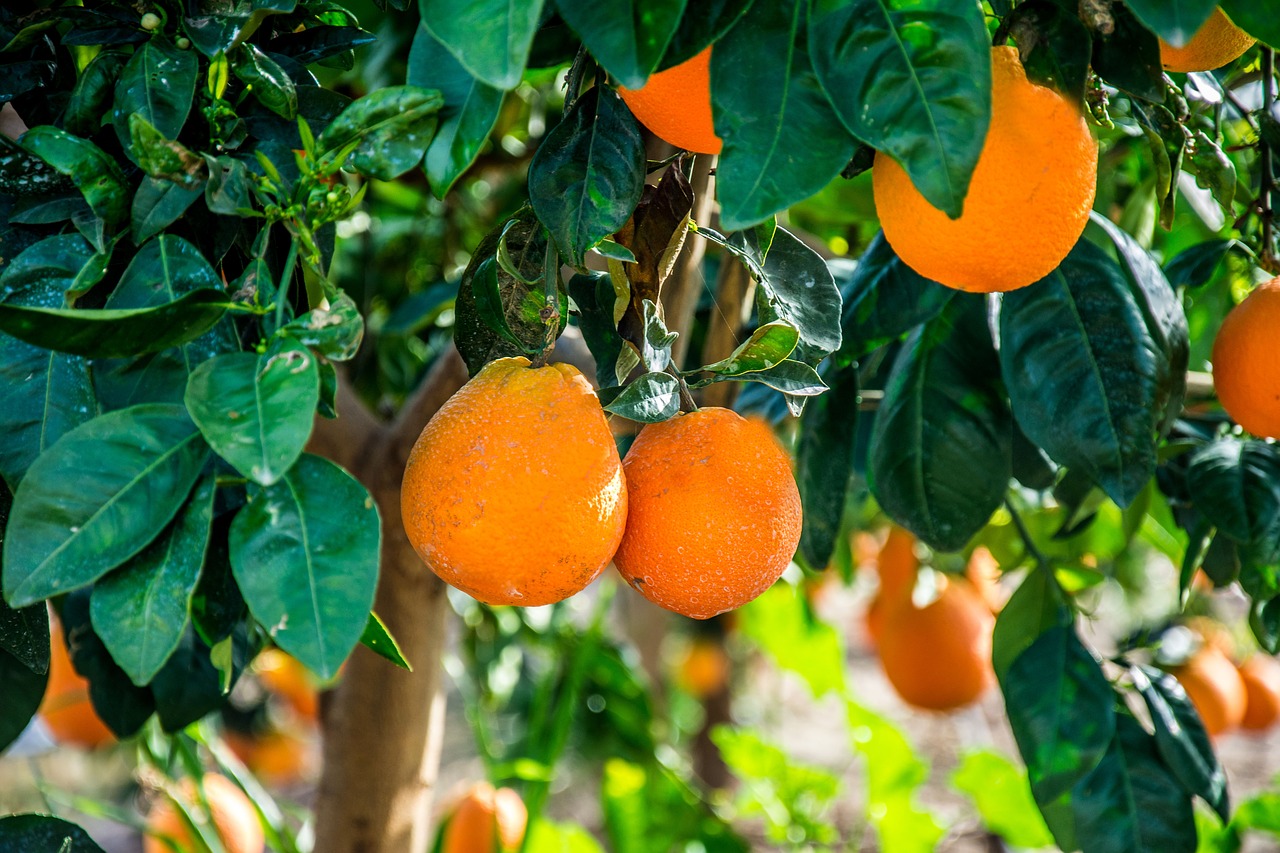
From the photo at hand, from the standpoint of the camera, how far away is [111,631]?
1.07 ft

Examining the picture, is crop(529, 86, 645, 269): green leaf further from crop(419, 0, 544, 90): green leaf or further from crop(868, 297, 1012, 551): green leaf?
crop(868, 297, 1012, 551): green leaf

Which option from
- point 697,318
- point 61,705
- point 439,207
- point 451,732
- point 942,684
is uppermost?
point 697,318

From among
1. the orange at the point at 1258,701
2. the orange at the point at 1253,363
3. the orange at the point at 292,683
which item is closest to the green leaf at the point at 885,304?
the orange at the point at 1253,363

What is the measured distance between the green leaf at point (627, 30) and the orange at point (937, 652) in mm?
1026

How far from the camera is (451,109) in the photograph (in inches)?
14.3

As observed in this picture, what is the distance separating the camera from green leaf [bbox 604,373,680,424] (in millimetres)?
409

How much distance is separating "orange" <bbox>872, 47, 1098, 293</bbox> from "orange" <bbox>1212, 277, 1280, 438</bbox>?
0.23 metres

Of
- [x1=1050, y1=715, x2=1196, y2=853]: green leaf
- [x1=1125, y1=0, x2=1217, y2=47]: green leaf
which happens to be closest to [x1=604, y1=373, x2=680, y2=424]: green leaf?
[x1=1125, y1=0, x2=1217, y2=47]: green leaf

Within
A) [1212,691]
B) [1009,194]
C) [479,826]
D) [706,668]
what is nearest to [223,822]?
[479,826]

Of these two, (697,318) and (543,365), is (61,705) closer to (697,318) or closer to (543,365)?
(697,318)

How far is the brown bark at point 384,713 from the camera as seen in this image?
940mm

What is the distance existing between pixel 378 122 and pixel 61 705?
1.30m

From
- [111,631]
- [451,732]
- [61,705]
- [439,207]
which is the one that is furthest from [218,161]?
[451,732]

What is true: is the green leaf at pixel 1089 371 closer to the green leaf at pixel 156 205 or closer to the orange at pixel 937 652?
the green leaf at pixel 156 205
